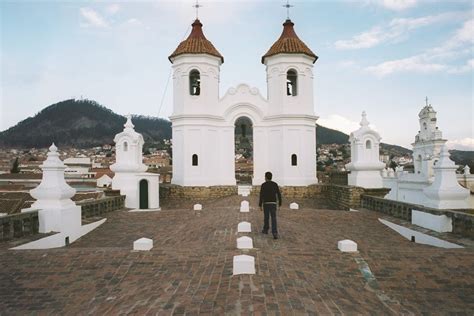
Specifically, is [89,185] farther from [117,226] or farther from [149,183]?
[117,226]

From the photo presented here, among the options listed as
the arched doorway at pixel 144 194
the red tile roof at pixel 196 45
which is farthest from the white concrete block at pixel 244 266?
the red tile roof at pixel 196 45

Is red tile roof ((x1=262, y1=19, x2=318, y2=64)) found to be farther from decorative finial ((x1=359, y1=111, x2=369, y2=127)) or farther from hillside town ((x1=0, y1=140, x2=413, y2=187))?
hillside town ((x1=0, y1=140, x2=413, y2=187))

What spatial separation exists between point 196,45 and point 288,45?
5.34 metres

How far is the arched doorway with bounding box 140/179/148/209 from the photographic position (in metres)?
19.2

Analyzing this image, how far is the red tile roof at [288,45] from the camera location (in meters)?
23.4

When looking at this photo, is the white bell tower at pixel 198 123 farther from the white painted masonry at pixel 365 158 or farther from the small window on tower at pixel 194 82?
the white painted masonry at pixel 365 158

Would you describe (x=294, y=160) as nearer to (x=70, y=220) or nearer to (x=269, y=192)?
(x=269, y=192)

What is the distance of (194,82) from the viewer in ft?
78.9

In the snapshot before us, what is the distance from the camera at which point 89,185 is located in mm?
54781

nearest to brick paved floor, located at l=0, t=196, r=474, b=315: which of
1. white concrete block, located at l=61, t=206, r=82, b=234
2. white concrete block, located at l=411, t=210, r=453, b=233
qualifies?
white concrete block, located at l=61, t=206, r=82, b=234

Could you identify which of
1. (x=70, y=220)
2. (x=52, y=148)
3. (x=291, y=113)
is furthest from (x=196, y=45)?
(x=70, y=220)

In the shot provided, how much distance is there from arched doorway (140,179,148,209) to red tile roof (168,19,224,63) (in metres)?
8.38

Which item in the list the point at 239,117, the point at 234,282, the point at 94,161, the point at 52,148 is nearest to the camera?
the point at 234,282

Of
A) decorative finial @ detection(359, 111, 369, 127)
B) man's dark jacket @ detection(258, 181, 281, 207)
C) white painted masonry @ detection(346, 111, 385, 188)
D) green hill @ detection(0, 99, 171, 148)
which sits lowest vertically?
man's dark jacket @ detection(258, 181, 281, 207)
